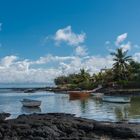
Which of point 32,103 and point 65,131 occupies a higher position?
point 32,103

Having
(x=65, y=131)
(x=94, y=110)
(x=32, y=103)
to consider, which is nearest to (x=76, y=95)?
(x=32, y=103)

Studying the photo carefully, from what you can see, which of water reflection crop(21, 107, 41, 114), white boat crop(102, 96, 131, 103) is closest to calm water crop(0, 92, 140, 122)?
water reflection crop(21, 107, 41, 114)

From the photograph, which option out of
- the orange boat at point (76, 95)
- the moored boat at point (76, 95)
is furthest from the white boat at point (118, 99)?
the moored boat at point (76, 95)

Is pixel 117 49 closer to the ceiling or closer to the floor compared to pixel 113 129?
closer to the ceiling

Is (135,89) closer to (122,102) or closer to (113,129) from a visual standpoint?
(122,102)

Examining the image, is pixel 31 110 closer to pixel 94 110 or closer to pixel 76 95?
pixel 94 110

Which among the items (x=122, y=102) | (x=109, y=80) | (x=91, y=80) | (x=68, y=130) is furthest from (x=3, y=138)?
(x=91, y=80)

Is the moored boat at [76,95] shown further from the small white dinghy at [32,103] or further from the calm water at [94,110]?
the small white dinghy at [32,103]

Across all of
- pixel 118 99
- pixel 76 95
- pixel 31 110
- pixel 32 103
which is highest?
pixel 76 95

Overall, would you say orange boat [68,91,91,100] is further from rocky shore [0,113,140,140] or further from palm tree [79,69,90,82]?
rocky shore [0,113,140,140]

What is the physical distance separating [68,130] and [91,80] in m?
113

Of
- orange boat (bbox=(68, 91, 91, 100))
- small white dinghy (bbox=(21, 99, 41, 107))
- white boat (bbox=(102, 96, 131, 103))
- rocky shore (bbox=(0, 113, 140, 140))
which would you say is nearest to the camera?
rocky shore (bbox=(0, 113, 140, 140))

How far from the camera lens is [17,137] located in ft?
93.6

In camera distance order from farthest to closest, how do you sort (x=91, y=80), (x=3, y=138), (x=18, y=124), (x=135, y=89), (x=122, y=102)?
(x=91, y=80)
(x=135, y=89)
(x=122, y=102)
(x=18, y=124)
(x=3, y=138)
